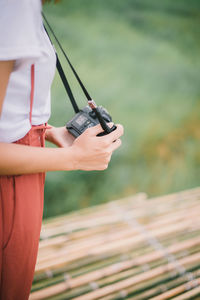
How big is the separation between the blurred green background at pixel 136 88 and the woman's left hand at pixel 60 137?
111 centimetres

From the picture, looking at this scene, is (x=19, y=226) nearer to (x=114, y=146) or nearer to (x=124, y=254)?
(x=114, y=146)

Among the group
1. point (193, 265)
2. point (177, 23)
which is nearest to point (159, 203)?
point (193, 265)

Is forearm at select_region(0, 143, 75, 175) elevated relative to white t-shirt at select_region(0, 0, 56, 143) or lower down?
lower down

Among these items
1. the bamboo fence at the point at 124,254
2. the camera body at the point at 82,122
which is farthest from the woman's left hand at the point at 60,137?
the bamboo fence at the point at 124,254

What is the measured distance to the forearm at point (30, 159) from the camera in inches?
19.4

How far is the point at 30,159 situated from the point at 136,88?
231 centimetres

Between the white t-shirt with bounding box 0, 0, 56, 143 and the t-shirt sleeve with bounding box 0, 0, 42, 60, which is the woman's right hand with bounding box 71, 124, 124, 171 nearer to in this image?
the white t-shirt with bounding box 0, 0, 56, 143

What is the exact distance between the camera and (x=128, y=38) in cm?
284

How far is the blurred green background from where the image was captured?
206 centimetres

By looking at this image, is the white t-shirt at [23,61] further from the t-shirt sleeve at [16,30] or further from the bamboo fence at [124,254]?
the bamboo fence at [124,254]

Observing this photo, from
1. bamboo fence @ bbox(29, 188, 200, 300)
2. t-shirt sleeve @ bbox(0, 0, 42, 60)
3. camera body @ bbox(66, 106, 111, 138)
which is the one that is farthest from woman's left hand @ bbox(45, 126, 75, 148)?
bamboo fence @ bbox(29, 188, 200, 300)

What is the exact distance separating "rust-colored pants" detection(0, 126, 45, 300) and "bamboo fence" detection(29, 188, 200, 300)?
2.07 feet

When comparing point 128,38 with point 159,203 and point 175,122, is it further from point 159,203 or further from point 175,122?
point 159,203

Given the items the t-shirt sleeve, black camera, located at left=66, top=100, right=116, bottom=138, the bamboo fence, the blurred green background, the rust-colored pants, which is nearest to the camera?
the t-shirt sleeve
